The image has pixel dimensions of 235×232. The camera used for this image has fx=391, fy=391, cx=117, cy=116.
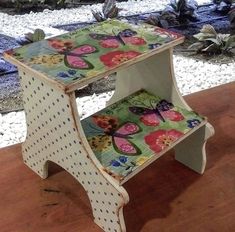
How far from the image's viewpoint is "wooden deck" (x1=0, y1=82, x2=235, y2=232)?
2.21 ft

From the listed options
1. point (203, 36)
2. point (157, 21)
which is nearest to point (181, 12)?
point (157, 21)

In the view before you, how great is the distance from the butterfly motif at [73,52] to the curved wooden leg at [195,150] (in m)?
0.26

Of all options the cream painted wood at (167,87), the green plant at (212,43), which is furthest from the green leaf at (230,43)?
the cream painted wood at (167,87)

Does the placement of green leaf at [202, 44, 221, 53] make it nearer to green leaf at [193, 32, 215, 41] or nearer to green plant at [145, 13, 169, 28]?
green leaf at [193, 32, 215, 41]

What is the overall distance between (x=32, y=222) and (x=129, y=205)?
0.17 metres

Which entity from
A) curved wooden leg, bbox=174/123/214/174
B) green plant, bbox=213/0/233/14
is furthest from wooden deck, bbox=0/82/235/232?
green plant, bbox=213/0/233/14

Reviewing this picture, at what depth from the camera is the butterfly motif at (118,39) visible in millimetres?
672

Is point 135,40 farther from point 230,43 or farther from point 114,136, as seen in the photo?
point 230,43

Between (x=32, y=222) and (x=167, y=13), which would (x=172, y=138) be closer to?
(x=32, y=222)

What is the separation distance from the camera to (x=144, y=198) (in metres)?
0.73

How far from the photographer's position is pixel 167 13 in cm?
192

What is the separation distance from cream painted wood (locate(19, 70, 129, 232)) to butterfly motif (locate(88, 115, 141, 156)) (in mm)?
55

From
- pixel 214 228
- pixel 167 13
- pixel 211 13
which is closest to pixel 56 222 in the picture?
pixel 214 228

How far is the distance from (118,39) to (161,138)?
0.19 meters
